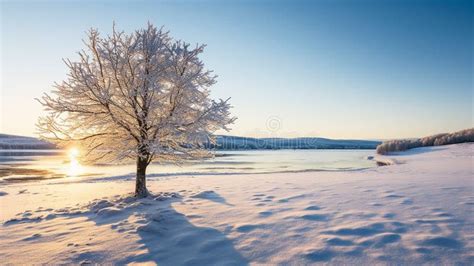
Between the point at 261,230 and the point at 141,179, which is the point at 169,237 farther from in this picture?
the point at 141,179

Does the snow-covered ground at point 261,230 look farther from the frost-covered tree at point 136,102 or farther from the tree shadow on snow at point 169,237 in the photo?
the frost-covered tree at point 136,102

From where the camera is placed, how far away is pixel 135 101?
10156 mm

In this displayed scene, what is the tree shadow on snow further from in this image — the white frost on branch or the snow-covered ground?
the white frost on branch

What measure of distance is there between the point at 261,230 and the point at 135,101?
6821mm

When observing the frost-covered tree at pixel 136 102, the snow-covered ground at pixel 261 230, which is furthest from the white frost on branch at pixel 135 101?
the snow-covered ground at pixel 261 230

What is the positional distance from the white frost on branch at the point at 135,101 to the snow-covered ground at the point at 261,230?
246 cm

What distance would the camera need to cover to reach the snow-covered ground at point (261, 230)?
4.51 meters

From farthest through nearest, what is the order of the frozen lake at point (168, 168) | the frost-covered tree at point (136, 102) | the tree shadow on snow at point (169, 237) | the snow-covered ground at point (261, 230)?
the frozen lake at point (168, 168) → the frost-covered tree at point (136, 102) → the tree shadow on snow at point (169, 237) → the snow-covered ground at point (261, 230)

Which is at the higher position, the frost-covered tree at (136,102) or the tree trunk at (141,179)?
the frost-covered tree at (136,102)

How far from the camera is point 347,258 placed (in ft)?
14.1

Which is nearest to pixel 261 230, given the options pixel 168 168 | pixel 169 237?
pixel 169 237

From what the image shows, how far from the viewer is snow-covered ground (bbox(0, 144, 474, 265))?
451cm

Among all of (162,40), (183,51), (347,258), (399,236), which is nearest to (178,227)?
(347,258)

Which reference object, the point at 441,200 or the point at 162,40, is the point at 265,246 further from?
the point at 162,40
